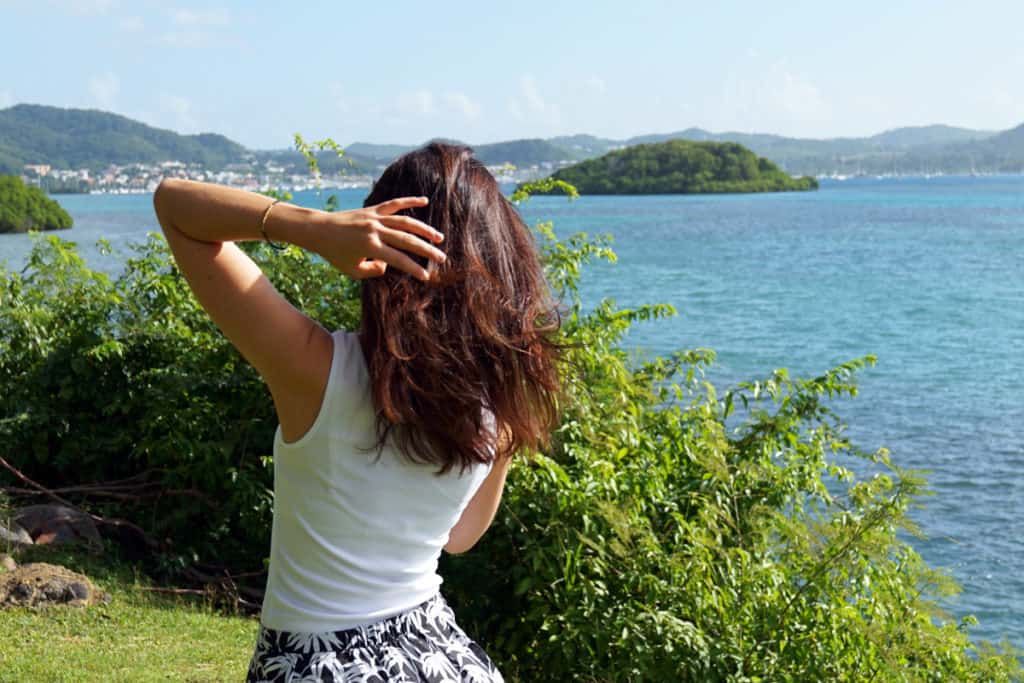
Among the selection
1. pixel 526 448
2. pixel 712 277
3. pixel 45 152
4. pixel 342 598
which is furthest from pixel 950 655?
pixel 45 152

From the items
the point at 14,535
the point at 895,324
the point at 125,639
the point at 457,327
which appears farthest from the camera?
the point at 895,324

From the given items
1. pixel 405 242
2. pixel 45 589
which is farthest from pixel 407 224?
pixel 45 589

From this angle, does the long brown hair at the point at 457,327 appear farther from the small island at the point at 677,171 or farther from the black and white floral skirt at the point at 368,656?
the small island at the point at 677,171

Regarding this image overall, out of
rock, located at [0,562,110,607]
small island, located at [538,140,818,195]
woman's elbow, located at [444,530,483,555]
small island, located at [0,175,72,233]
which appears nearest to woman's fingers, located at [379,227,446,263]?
woman's elbow, located at [444,530,483,555]

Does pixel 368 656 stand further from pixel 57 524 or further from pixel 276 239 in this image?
pixel 57 524

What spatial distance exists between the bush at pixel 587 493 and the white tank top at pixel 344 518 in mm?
3047

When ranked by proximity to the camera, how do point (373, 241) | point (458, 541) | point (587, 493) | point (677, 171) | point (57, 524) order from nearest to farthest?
point (373, 241) < point (458, 541) < point (587, 493) < point (57, 524) < point (677, 171)

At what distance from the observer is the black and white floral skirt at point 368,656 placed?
1765mm

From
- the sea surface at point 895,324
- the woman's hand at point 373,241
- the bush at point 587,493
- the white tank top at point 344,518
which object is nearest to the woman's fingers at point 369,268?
the woman's hand at point 373,241

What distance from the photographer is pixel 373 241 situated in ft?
5.54

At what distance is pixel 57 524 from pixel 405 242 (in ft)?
18.5

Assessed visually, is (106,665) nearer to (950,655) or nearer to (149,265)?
(149,265)

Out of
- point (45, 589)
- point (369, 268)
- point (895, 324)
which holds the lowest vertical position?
point (895, 324)

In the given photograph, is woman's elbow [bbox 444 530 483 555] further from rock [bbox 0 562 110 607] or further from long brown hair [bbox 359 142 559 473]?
rock [bbox 0 562 110 607]
